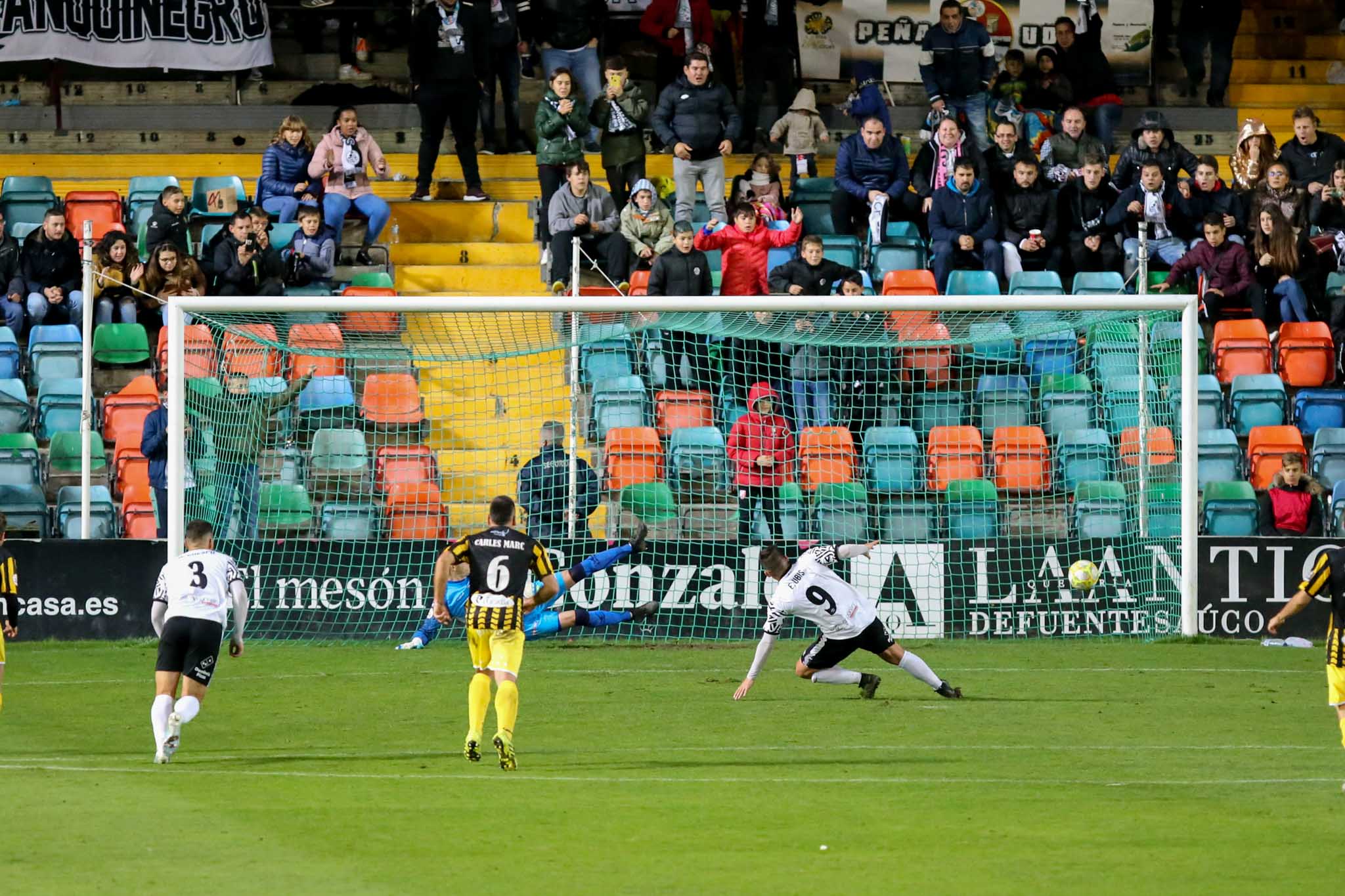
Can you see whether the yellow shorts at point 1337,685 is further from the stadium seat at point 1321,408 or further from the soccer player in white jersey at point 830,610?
the stadium seat at point 1321,408

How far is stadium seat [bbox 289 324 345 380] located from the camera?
18203 millimetres

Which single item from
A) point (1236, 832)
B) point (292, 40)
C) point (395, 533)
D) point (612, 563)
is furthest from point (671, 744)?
point (292, 40)

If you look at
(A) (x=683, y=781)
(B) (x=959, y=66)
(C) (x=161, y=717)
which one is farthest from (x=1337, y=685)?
(B) (x=959, y=66)

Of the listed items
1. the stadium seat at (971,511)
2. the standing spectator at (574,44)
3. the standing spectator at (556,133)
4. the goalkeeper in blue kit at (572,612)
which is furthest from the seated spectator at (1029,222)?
the goalkeeper in blue kit at (572,612)

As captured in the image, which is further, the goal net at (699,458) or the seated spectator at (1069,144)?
the seated spectator at (1069,144)

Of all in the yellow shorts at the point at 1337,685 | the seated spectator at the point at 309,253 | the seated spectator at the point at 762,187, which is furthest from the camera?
the seated spectator at the point at 762,187

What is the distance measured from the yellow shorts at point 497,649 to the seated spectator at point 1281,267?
11.4 metres

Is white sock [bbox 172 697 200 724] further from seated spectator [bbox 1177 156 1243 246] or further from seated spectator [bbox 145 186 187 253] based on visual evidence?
seated spectator [bbox 1177 156 1243 246]

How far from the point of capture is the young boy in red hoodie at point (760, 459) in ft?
57.6

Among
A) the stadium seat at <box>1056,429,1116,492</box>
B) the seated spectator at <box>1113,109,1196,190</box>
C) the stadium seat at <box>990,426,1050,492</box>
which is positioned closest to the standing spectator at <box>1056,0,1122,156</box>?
the seated spectator at <box>1113,109,1196,190</box>

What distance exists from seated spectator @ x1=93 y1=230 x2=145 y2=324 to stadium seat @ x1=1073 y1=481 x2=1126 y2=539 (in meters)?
9.11

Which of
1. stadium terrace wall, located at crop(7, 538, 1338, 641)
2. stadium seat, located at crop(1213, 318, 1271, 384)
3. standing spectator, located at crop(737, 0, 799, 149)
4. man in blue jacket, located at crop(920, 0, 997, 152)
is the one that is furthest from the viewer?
standing spectator, located at crop(737, 0, 799, 149)

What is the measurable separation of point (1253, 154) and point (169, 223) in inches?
445

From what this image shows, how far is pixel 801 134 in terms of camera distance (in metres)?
22.1
